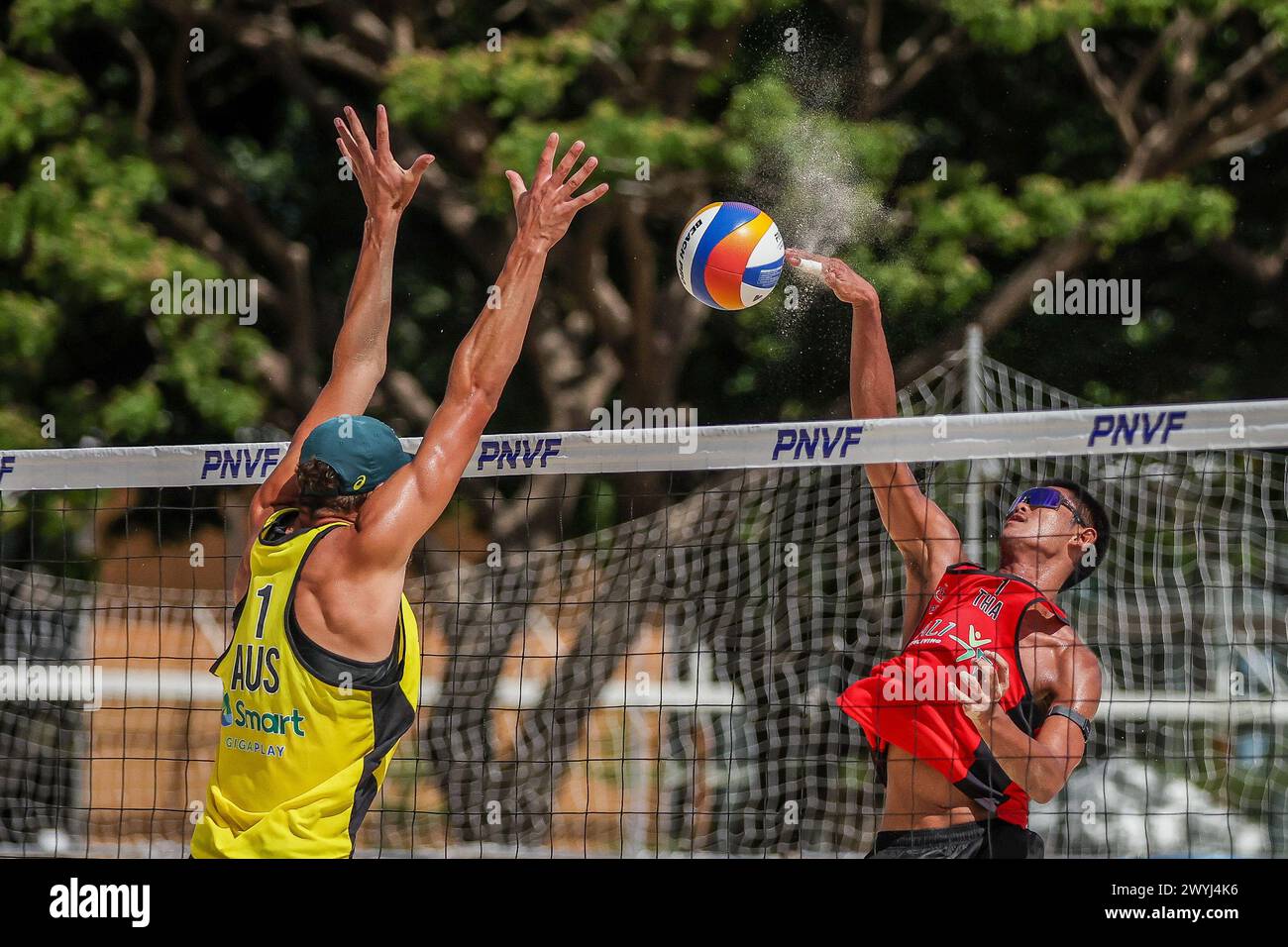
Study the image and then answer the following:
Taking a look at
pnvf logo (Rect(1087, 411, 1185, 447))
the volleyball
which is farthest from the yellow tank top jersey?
pnvf logo (Rect(1087, 411, 1185, 447))

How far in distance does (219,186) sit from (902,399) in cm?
590

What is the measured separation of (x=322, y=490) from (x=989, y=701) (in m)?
1.98

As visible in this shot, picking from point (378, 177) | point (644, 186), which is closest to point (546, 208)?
point (378, 177)

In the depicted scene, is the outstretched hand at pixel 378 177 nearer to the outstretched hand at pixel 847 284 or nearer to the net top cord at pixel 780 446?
the net top cord at pixel 780 446

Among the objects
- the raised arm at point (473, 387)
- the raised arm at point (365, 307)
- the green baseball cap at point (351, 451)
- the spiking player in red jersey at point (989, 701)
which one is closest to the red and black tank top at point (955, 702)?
the spiking player in red jersey at point (989, 701)

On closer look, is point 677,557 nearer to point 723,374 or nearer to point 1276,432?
point 723,374

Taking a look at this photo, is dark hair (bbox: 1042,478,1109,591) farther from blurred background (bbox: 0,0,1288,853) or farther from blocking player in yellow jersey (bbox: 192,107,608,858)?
blurred background (bbox: 0,0,1288,853)

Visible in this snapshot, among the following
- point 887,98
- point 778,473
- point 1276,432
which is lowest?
point 1276,432

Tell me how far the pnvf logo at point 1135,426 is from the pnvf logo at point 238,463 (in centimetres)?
293

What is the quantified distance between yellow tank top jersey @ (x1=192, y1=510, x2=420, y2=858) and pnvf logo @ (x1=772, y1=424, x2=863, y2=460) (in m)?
1.78

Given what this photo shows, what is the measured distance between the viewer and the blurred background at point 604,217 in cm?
1048
